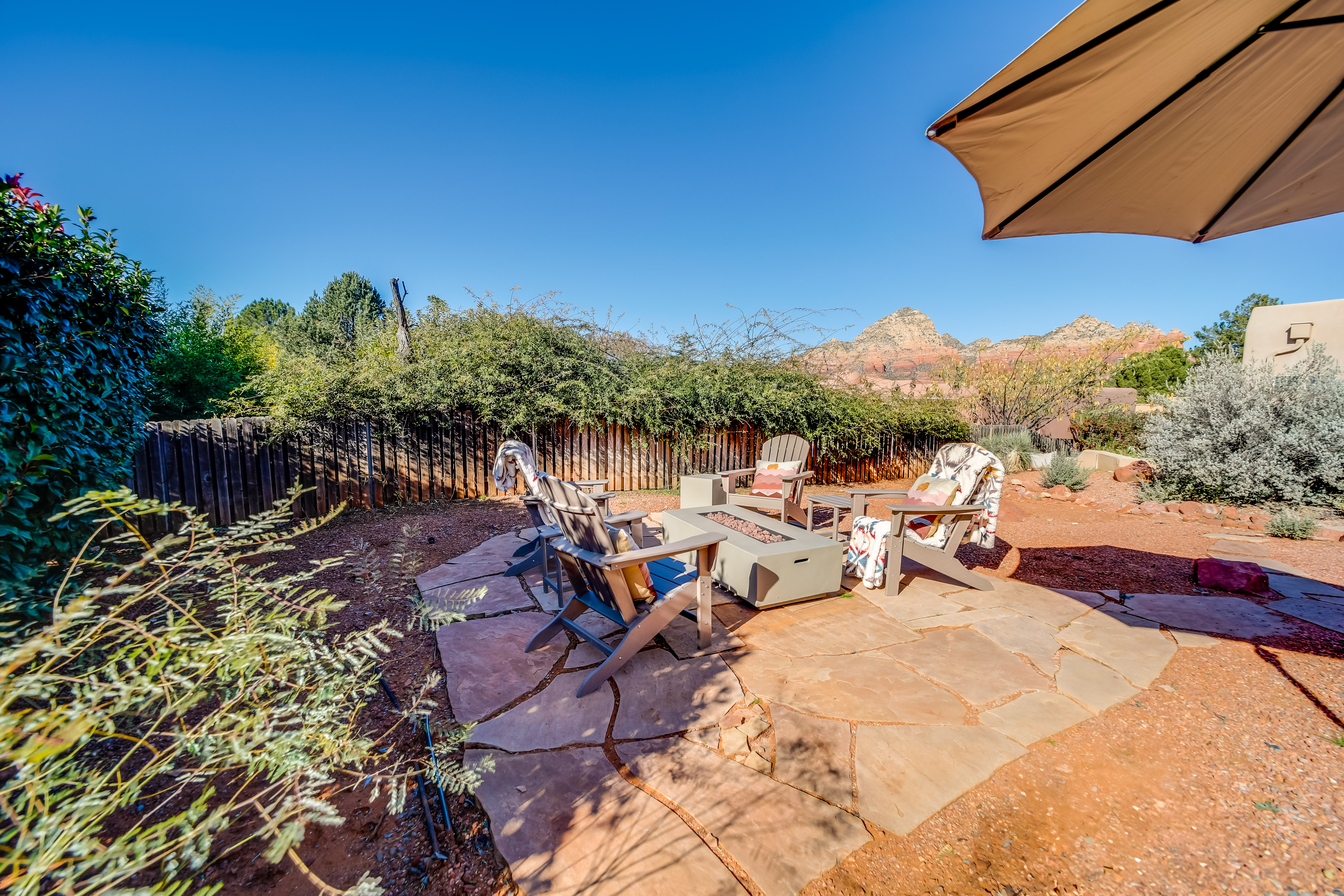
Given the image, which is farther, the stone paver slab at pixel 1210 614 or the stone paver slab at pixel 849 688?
the stone paver slab at pixel 1210 614

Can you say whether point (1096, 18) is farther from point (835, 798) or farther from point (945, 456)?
point (945, 456)

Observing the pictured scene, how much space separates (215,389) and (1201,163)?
32.4ft

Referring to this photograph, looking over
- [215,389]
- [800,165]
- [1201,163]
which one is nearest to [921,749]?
[1201,163]

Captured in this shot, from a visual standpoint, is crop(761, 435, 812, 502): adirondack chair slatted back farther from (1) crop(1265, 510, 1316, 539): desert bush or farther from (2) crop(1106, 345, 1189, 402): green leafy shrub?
(2) crop(1106, 345, 1189, 402): green leafy shrub

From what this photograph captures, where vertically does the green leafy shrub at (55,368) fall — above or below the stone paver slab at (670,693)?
above

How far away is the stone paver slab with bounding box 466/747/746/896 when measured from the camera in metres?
1.32

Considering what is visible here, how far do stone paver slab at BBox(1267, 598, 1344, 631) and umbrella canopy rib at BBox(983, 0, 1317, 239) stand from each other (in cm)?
252

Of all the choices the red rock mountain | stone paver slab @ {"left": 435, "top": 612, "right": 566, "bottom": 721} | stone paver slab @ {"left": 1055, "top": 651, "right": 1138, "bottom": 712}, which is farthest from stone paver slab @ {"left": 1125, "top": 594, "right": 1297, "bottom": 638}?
the red rock mountain

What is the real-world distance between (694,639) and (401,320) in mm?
8871

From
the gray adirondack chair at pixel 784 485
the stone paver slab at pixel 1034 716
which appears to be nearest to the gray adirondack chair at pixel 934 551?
the stone paver slab at pixel 1034 716

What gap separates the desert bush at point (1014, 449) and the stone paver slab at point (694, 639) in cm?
886

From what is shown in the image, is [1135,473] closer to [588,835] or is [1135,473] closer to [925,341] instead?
[588,835]

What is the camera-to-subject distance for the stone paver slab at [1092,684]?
7.04 feet

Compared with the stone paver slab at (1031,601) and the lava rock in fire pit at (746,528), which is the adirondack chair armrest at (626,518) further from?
the stone paver slab at (1031,601)
